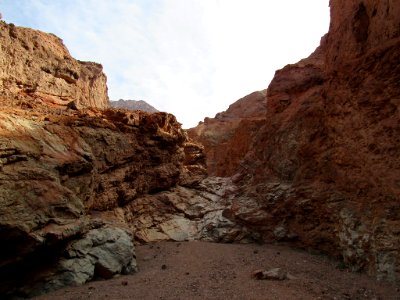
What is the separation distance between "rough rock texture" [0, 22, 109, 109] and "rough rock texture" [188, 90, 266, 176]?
13606 mm

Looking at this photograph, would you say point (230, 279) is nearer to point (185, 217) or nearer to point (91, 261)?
point (91, 261)

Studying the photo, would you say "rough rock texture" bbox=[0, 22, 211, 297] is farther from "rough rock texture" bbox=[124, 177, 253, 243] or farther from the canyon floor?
the canyon floor

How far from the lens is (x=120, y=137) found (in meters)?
18.9

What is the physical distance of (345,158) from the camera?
1358cm

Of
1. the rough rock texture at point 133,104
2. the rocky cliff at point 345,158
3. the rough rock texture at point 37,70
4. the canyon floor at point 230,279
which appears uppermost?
the rough rock texture at point 133,104

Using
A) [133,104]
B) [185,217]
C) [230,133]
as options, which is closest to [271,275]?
[185,217]

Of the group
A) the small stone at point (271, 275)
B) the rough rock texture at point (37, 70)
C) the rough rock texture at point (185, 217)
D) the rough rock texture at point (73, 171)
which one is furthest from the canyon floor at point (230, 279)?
the rough rock texture at point (37, 70)

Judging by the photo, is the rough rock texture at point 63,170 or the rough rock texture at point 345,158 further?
the rough rock texture at point 345,158

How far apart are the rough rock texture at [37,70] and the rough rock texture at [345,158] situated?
498 inches

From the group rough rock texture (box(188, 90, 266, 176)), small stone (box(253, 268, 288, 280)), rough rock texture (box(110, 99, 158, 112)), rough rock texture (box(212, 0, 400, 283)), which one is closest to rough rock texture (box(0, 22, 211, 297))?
rough rock texture (box(188, 90, 266, 176))

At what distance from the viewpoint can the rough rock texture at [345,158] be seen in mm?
11373

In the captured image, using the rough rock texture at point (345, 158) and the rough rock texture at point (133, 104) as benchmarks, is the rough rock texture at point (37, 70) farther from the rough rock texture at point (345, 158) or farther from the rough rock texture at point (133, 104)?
the rough rock texture at point (133, 104)

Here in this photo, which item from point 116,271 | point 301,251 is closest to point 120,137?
point 116,271

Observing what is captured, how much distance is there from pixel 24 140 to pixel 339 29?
46.9 ft
